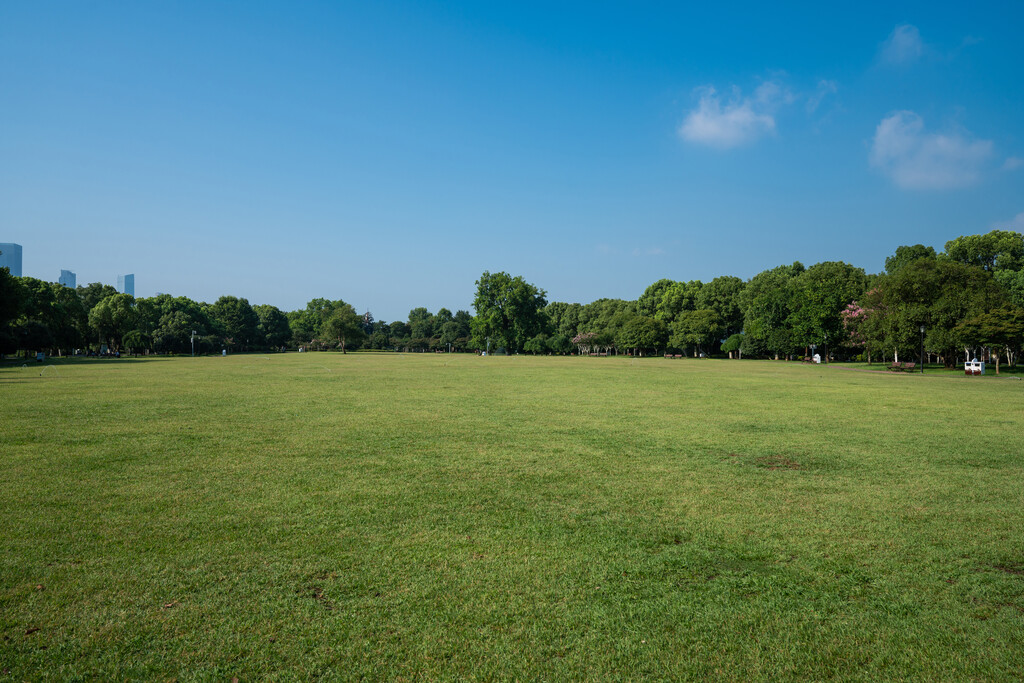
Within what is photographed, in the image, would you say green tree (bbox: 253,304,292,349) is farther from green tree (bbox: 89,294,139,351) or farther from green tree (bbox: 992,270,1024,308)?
green tree (bbox: 992,270,1024,308)

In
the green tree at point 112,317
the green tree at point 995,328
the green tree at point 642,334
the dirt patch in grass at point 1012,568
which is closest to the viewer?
the dirt patch in grass at point 1012,568

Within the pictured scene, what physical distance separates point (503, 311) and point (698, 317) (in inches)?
1434

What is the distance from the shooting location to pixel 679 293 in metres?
107

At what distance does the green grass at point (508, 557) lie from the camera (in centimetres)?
339

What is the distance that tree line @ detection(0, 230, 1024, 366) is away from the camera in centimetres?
4319

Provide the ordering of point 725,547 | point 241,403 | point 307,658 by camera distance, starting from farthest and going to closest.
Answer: point 241,403, point 725,547, point 307,658

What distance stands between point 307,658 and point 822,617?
11.9 ft

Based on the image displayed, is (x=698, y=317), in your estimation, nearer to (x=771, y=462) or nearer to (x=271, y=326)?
(x=771, y=462)

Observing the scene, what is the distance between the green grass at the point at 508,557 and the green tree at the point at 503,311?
92190mm

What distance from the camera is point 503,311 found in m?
104

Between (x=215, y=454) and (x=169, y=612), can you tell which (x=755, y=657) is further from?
(x=215, y=454)

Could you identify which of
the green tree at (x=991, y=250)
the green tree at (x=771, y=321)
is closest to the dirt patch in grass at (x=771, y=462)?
the green tree at (x=771, y=321)

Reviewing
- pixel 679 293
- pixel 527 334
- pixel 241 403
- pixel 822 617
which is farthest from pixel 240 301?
pixel 822 617

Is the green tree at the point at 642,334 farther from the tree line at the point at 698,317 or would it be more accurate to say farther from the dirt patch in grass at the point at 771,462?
the dirt patch in grass at the point at 771,462
